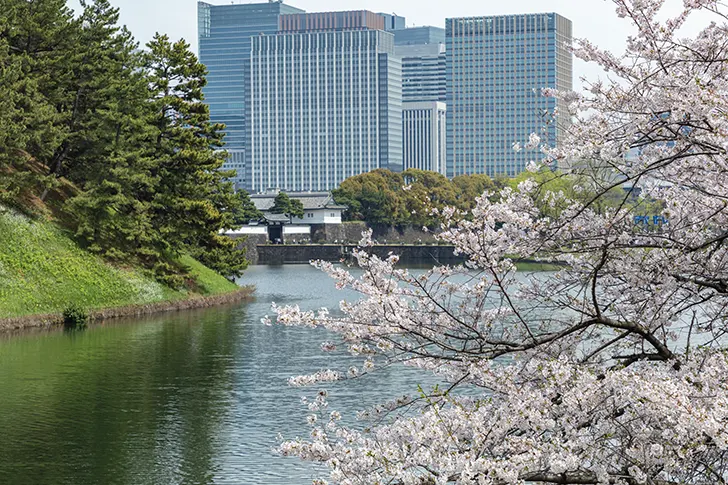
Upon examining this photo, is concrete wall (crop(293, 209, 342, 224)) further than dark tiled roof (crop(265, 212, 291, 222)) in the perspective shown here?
Yes

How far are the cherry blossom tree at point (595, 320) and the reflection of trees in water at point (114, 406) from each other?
872 centimetres

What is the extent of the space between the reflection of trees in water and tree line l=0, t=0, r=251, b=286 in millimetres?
10243

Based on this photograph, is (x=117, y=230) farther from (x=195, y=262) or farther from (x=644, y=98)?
(x=644, y=98)

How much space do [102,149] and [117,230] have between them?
3.83 m

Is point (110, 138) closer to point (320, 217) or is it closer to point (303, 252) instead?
point (303, 252)

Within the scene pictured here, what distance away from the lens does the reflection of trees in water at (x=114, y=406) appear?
17281mm

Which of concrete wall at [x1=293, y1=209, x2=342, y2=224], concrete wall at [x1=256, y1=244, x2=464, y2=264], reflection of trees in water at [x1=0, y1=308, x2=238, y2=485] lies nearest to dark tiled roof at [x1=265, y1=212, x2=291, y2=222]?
concrete wall at [x1=293, y1=209, x2=342, y2=224]

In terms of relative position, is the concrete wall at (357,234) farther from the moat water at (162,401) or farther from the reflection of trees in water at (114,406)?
the reflection of trees in water at (114,406)

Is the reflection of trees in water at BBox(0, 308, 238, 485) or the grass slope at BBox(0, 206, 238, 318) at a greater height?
the grass slope at BBox(0, 206, 238, 318)

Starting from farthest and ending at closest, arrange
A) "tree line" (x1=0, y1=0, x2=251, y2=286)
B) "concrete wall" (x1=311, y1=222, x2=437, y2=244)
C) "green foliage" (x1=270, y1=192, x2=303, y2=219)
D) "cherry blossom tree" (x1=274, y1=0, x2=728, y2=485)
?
"concrete wall" (x1=311, y1=222, x2=437, y2=244) → "green foliage" (x1=270, y1=192, x2=303, y2=219) → "tree line" (x1=0, y1=0, x2=251, y2=286) → "cherry blossom tree" (x1=274, y1=0, x2=728, y2=485)

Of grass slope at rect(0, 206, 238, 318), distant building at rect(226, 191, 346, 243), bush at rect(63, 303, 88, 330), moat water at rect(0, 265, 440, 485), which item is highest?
distant building at rect(226, 191, 346, 243)

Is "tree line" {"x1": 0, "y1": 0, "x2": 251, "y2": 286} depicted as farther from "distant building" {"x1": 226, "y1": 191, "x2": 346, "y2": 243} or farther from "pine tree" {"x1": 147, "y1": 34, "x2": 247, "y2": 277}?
"distant building" {"x1": 226, "y1": 191, "x2": 346, "y2": 243}

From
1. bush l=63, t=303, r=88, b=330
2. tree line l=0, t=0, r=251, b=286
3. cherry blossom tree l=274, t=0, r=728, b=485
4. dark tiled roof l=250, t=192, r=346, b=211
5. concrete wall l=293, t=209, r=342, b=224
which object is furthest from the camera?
dark tiled roof l=250, t=192, r=346, b=211

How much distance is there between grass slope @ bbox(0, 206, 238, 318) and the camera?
3822 centimetres
